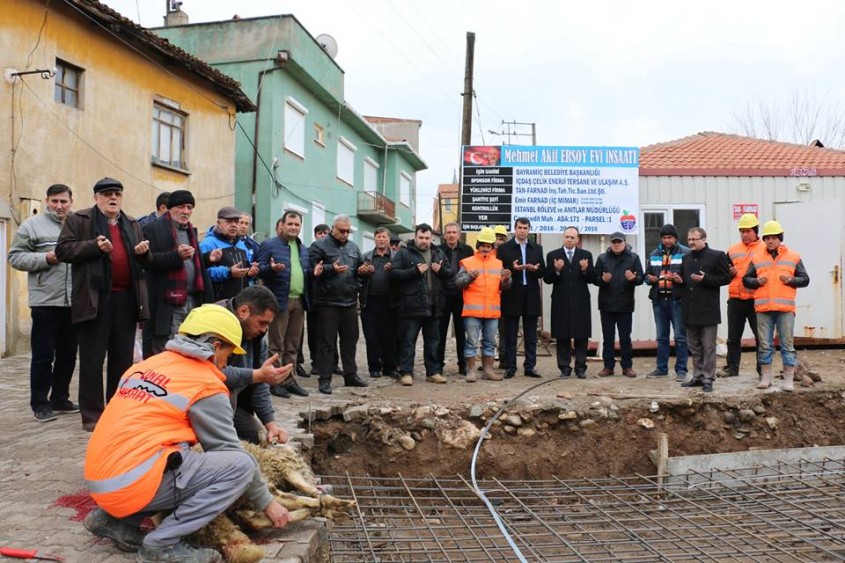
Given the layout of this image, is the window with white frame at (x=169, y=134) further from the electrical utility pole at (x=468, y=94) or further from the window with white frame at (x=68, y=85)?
the electrical utility pole at (x=468, y=94)

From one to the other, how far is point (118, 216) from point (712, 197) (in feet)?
28.3

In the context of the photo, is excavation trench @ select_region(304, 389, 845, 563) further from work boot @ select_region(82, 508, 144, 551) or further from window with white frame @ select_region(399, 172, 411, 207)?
window with white frame @ select_region(399, 172, 411, 207)

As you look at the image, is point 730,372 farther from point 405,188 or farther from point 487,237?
point 405,188

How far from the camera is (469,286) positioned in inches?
308

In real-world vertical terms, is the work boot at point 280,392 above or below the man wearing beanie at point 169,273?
below

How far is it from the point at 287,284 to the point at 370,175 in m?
20.4

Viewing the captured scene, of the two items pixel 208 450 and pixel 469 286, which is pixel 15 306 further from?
pixel 208 450

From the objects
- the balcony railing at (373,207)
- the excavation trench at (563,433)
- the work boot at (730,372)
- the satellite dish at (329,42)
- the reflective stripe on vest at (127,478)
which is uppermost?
the satellite dish at (329,42)

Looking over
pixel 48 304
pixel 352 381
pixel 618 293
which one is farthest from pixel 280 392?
pixel 618 293

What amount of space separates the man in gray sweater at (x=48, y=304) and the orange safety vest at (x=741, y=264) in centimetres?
650

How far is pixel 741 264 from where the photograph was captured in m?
7.61

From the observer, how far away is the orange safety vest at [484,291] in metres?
7.76

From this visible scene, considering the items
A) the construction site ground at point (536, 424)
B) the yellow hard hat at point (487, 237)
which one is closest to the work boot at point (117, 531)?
A: the construction site ground at point (536, 424)

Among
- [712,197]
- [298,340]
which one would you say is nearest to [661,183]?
[712,197]
